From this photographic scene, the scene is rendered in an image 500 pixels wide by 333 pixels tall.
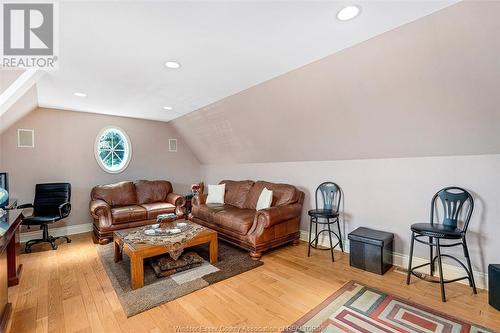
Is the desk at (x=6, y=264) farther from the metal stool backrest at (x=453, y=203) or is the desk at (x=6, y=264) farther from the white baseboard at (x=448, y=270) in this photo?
the metal stool backrest at (x=453, y=203)

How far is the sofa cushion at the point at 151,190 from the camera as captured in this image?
4.95 m

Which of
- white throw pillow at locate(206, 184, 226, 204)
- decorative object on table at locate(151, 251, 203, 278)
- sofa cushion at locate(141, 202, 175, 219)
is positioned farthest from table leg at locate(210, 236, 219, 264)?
sofa cushion at locate(141, 202, 175, 219)

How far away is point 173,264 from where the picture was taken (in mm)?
2832

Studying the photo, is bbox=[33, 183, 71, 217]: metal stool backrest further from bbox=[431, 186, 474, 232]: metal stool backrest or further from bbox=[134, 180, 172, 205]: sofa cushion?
bbox=[431, 186, 474, 232]: metal stool backrest

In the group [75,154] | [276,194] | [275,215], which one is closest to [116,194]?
[75,154]

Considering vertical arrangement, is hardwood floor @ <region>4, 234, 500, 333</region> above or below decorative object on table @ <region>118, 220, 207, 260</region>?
below

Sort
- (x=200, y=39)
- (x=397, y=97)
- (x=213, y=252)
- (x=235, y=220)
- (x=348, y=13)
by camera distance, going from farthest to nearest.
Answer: (x=235, y=220), (x=213, y=252), (x=397, y=97), (x=200, y=39), (x=348, y=13)

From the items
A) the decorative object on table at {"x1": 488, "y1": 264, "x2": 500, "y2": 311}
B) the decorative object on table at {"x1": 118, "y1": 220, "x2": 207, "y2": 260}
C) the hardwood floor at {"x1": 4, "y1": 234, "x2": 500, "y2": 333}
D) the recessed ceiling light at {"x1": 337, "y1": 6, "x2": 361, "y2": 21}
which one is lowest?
the hardwood floor at {"x1": 4, "y1": 234, "x2": 500, "y2": 333}

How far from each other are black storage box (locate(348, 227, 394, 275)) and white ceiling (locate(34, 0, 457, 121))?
2155 mm

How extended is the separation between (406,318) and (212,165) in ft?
15.9

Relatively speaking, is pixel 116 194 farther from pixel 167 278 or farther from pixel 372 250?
pixel 372 250

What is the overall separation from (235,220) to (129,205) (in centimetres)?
246

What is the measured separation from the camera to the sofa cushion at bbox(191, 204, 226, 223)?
4.06m

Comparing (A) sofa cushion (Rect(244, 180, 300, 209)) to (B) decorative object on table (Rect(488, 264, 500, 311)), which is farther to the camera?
(A) sofa cushion (Rect(244, 180, 300, 209))
